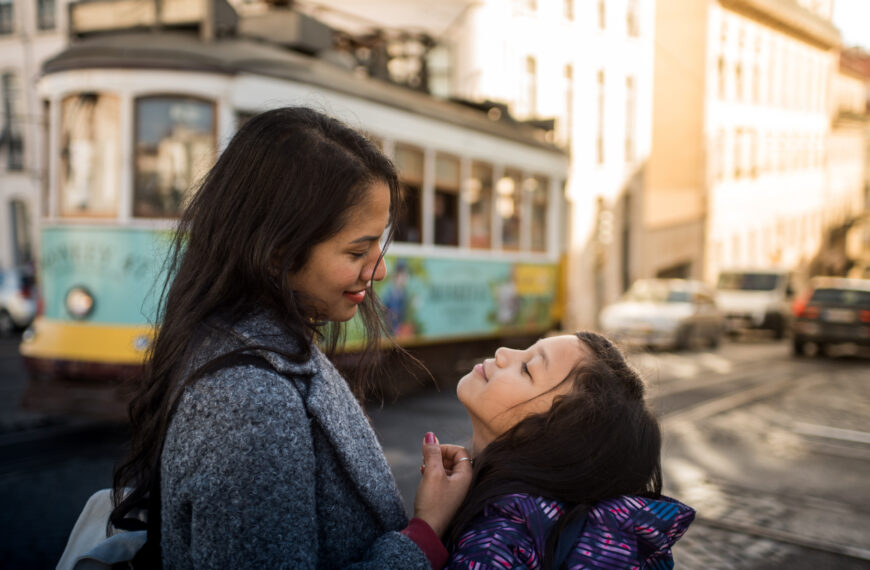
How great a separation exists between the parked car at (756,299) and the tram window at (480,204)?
1348cm

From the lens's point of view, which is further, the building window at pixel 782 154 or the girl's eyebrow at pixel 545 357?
the building window at pixel 782 154

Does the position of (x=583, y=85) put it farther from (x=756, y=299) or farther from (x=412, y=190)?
Result: (x=412, y=190)

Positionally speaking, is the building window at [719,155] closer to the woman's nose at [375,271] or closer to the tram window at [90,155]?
the tram window at [90,155]

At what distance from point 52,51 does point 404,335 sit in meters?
21.3

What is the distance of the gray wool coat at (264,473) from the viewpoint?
128 centimetres

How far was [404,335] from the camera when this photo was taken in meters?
9.30

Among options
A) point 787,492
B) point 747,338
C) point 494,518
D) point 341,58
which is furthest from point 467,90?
point 494,518

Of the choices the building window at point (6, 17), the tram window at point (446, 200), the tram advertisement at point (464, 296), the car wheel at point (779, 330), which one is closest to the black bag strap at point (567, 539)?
the tram advertisement at point (464, 296)

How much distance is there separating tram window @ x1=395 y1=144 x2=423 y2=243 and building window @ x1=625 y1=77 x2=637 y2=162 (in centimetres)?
1675

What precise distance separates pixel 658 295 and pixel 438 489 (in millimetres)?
18250

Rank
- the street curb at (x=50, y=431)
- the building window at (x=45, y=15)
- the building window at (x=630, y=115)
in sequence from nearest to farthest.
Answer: the street curb at (x=50, y=431), the building window at (x=630, y=115), the building window at (x=45, y=15)

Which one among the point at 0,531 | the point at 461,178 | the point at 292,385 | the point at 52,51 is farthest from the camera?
the point at 52,51

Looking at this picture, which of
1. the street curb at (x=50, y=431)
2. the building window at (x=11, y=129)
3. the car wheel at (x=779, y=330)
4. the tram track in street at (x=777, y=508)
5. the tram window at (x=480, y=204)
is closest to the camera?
the tram track in street at (x=777, y=508)

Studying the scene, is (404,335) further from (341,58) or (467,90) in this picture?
(467,90)
